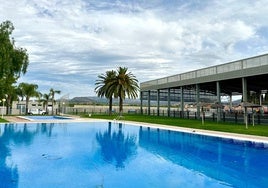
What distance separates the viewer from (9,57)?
59.5 feet

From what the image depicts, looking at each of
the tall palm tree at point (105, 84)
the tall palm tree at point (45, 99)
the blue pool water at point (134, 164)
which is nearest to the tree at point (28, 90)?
the tall palm tree at point (45, 99)

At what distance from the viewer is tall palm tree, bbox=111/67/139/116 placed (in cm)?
3941

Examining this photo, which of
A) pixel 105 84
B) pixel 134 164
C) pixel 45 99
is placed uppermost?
pixel 105 84

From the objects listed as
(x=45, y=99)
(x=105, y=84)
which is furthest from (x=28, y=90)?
(x=105, y=84)

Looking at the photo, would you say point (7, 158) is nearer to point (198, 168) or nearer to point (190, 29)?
point (198, 168)

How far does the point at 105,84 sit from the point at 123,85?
338 cm

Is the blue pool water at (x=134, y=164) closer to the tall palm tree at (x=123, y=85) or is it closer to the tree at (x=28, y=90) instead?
the tall palm tree at (x=123, y=85)

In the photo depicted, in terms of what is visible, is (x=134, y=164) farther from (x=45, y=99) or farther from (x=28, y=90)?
(x=45, y=99)

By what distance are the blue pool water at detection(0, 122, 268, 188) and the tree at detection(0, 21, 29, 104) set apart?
16.6ft

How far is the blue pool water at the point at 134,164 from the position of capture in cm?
779

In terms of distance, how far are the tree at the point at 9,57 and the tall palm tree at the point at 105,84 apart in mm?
20160

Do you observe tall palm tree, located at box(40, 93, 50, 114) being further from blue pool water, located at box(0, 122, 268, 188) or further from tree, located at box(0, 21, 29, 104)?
blue pool water, located at box(0, 122, 268, 188)

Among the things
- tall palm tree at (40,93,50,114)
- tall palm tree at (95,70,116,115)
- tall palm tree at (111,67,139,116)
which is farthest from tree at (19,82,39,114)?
tall palm tree at (111,67,139,116)

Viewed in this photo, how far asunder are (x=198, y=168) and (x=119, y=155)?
13.1 feet
